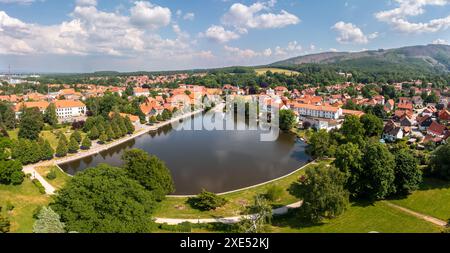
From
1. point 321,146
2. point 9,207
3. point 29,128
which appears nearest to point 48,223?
point 9,207

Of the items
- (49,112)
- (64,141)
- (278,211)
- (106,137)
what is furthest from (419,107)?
(49,112)

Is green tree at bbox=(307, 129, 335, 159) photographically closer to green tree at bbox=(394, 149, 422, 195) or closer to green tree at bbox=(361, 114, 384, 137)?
green tree at bbox=(361, 114, 384, 137)

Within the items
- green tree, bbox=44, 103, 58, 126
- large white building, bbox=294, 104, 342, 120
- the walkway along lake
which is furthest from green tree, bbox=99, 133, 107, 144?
large white building, bbox=294, 104, 342, 120

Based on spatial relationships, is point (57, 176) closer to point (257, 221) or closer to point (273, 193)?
point (273, 193)
